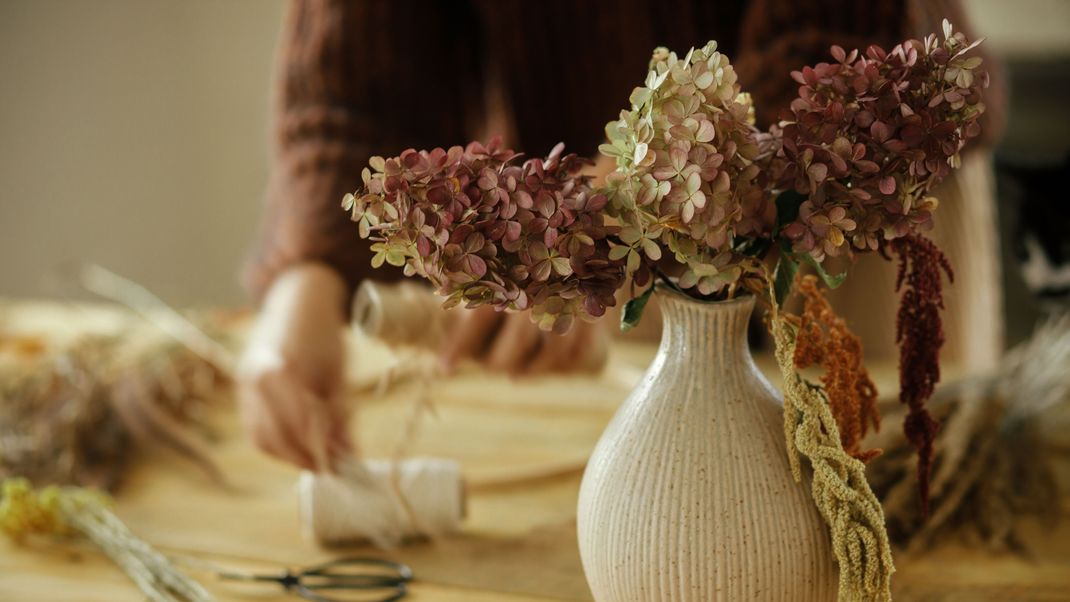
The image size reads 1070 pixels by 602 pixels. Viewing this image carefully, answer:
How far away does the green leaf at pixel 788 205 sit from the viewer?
19.2 inches

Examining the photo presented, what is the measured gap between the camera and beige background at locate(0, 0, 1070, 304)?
2514mm

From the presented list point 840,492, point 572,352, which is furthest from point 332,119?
point 840,492

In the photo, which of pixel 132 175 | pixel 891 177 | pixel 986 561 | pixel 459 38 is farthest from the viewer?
pixel 132 175

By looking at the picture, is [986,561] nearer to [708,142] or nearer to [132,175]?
[708,142]

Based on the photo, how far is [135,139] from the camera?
8.85ft

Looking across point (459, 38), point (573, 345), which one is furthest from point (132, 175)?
point (573, 345)

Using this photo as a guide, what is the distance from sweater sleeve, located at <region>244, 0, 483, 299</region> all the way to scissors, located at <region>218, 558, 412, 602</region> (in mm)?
305

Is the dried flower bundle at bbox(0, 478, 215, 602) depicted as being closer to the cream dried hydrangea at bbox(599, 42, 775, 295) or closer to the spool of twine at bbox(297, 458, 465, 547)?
the spool of twine at bbox(297, 458, 465, 547)

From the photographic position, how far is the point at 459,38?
121 centimetres

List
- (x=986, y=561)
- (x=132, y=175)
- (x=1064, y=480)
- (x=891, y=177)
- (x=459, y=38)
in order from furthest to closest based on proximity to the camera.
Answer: (x=132, y=175) → (x=459, y=38) → (x=1064, y=480) → (x=986, y=561) → (x=891, y=177)

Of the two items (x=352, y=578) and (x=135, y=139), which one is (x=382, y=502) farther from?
(x=135, y=139)

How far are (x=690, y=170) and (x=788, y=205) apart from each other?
0.22 ft

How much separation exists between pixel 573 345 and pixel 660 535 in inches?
11.4

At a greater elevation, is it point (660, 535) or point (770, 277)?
point (770, 277)
